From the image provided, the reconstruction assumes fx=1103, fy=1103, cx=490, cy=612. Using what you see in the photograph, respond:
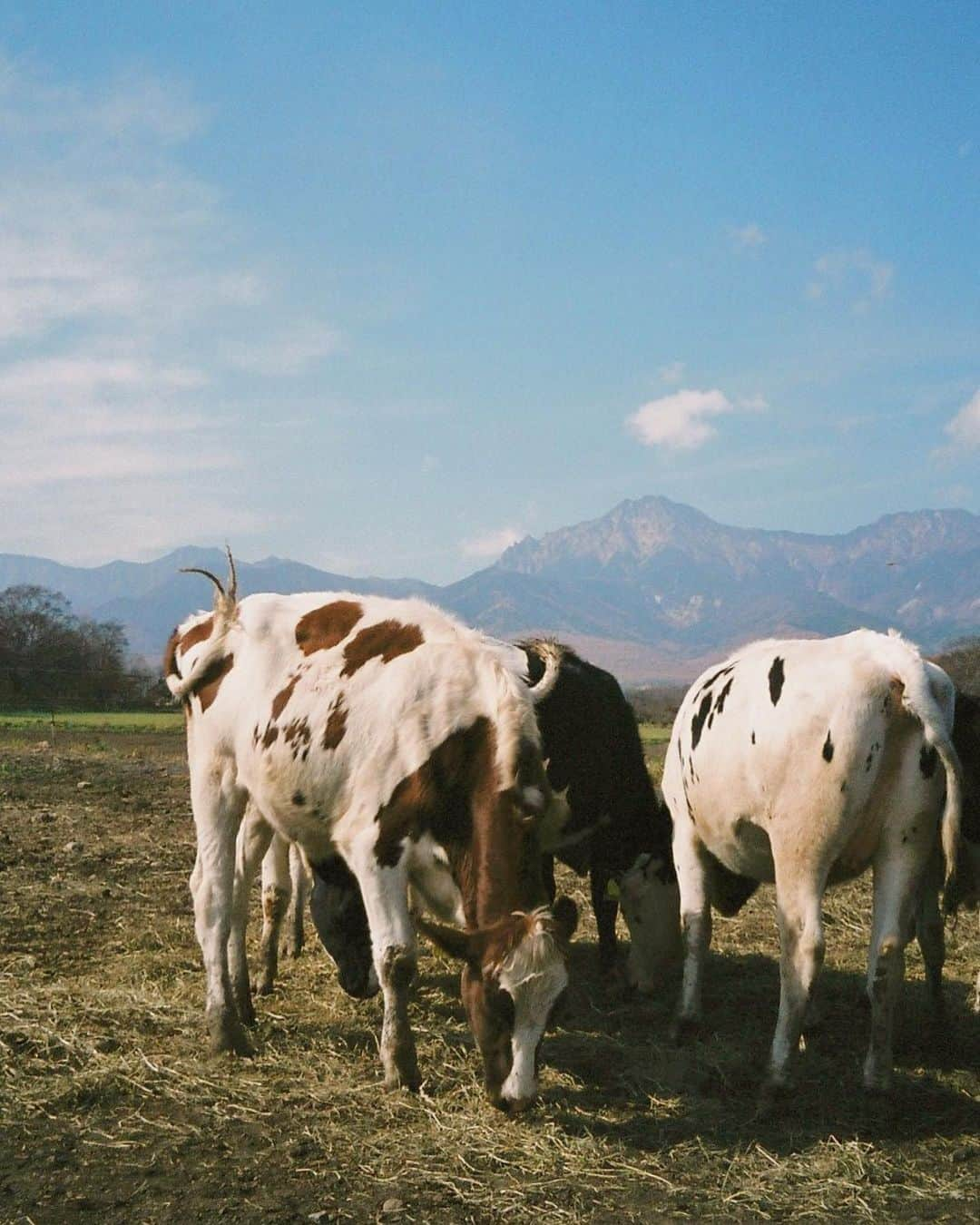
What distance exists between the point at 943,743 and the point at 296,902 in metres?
5.37

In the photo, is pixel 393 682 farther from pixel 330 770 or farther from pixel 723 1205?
pixel 723 1205

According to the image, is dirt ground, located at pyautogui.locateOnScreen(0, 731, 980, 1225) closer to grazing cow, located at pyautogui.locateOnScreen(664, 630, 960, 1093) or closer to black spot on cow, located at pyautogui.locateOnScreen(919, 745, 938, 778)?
grazing cow, located at pyautogui.locateOnScreen(664, 630, 960, 1093)

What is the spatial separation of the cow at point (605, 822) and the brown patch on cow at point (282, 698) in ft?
5.80

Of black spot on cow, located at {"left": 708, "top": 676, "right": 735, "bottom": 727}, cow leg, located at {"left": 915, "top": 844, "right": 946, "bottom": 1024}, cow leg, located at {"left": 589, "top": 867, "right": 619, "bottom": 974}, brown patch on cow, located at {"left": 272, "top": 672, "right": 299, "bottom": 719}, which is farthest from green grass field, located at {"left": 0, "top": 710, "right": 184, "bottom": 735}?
cow leg, located at {"left": 915, "top": 844, "right": 946, "bottom": 1024}

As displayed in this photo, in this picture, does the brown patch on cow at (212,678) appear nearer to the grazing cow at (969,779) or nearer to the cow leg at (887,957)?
the cow leg at (887,957)

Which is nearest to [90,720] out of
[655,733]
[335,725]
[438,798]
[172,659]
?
[655,733]

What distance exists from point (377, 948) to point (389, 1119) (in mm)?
902

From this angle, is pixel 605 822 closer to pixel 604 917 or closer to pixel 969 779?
pixel 604 917

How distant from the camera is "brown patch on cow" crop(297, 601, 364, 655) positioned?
6902 millimetres

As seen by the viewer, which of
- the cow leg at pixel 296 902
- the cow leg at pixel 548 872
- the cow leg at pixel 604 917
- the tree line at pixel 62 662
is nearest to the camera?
the cow leg at pixel 548 872

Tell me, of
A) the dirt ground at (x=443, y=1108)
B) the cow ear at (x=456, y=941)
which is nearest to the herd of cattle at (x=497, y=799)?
the cow ear at (x=456, y=941)

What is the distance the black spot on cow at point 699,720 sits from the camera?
278 inches

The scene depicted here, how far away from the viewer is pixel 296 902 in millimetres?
8961

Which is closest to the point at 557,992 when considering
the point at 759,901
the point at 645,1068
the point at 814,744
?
the point at 645,1068
